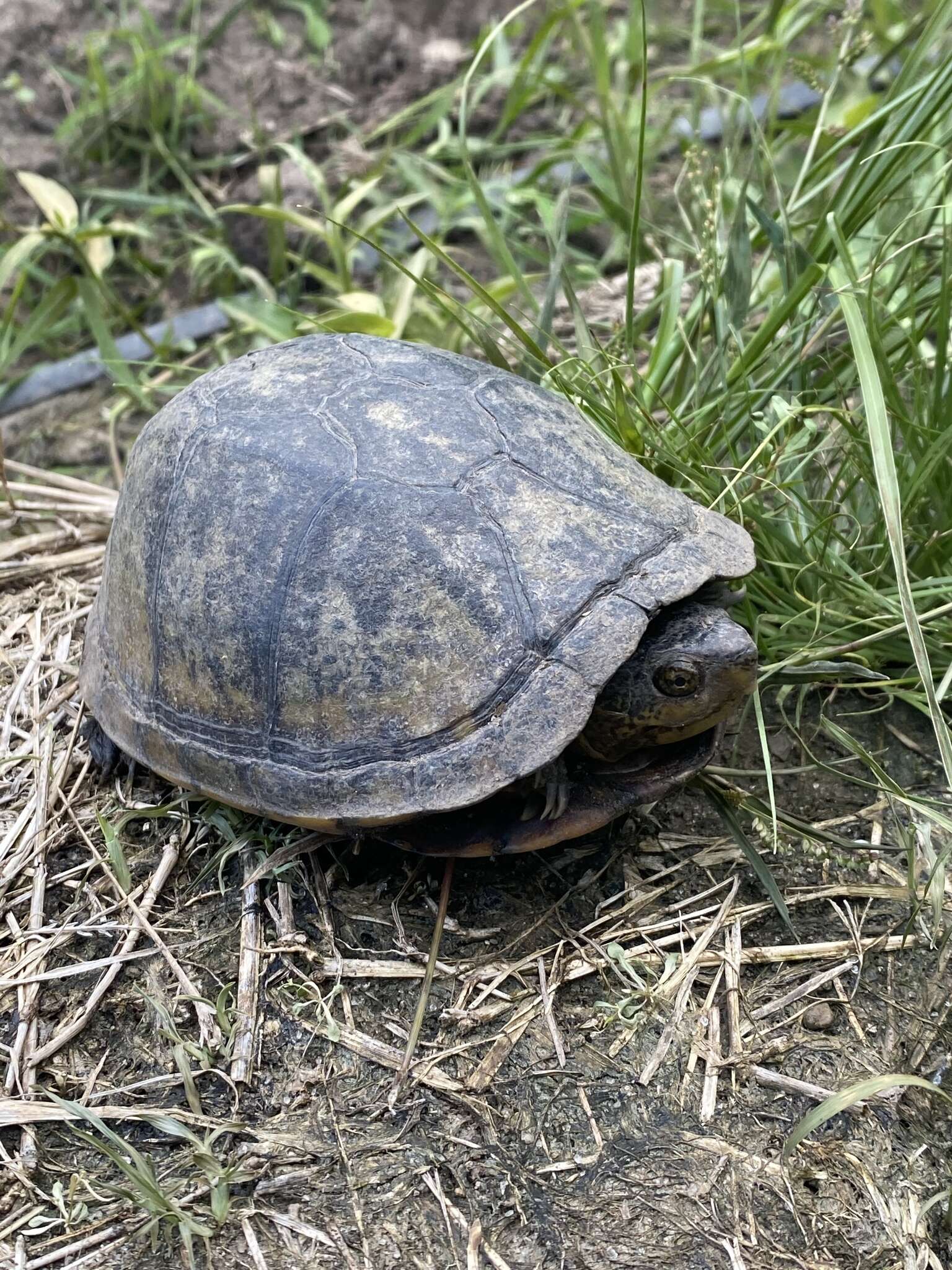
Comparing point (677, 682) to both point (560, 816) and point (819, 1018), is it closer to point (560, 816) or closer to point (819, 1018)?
point (560, 816)

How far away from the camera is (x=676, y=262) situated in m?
2.60

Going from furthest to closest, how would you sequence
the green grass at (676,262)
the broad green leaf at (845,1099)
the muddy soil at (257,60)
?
1. the muddy soil at (257,60)
2. the green grass at (676,262)
3. the broad green leaf at (845,1099)

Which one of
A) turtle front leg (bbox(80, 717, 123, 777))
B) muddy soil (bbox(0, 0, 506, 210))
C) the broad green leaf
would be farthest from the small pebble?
muddy soil (bbox(0, 0, 506, 210))

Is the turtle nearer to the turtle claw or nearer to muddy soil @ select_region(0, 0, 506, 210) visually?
the turtle claw

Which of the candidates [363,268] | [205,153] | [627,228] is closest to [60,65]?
[205,153]

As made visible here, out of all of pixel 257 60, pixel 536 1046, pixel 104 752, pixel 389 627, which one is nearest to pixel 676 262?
pixel 389 627

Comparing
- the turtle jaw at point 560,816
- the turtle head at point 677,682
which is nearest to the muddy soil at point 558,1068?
the turtle jaw at point 560,816

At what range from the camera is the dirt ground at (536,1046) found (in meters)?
1.43

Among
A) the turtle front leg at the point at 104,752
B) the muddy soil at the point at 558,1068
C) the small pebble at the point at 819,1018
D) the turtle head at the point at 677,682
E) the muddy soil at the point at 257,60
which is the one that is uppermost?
the muddy soil at the point at 257,60

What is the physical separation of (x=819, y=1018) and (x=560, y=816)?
1.71ft

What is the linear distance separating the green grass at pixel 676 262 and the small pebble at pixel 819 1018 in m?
0.36

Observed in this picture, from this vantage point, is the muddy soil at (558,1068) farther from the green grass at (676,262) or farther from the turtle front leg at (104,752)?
the green grass at (676,262)

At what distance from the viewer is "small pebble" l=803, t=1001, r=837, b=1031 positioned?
5.42 feet

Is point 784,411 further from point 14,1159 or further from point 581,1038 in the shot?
point 14,1159
